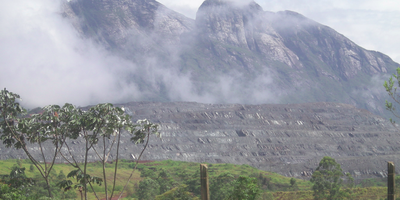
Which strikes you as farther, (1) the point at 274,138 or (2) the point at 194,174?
(1) the point at 274,138

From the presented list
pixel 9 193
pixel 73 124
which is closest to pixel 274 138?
pixel 73 124

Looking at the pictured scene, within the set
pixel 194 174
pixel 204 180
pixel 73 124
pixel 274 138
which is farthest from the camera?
pixel 274 138

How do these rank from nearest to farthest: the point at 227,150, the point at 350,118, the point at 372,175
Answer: the point at 372,175 → the point at 227,150 → the point at 350,118

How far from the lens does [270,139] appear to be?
500 feet

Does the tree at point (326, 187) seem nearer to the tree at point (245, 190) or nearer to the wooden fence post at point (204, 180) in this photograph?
the tree at point (245, 190)

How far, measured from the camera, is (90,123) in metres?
22.5

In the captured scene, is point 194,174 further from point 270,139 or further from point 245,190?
point 270,139

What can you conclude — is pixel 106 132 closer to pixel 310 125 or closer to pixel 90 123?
pixel 90 123

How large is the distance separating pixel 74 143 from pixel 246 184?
382 ft

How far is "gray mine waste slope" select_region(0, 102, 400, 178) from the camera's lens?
412 ft

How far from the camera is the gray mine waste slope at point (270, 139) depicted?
125500 mm

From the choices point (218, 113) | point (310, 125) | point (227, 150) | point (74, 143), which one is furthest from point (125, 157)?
point (310, 125)

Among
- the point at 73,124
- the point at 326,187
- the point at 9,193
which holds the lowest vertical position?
the point at 326,187

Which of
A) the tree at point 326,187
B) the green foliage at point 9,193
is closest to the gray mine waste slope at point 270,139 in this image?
the tree at point 326,187
